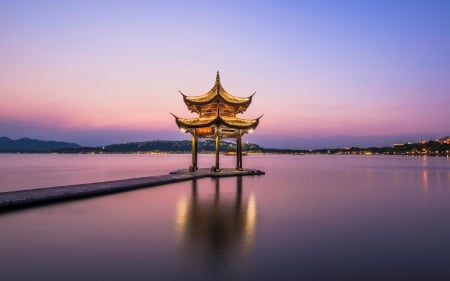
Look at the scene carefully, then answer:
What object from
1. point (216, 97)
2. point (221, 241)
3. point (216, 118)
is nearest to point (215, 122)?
point (216, 118)

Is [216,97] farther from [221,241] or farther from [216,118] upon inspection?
[221,241]

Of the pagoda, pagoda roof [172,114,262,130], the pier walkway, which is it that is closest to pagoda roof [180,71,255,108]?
the pagoda

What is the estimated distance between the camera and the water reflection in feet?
24.3

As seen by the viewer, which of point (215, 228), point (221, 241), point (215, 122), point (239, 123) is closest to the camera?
point (221, 241)

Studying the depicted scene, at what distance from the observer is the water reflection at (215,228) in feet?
24.3

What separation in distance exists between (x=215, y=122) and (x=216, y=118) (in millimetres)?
349

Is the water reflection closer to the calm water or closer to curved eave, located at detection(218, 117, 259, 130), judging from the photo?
the calm water

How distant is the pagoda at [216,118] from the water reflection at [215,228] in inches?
470

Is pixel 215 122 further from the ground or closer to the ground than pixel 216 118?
closer to the ground

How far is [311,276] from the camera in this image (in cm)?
634

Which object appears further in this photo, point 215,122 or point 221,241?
point 215,122

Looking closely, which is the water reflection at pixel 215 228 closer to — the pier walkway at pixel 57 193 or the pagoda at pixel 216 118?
the pier walkway at pixel 57 193

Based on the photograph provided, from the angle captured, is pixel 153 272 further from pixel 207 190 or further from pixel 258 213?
pixel 207 190

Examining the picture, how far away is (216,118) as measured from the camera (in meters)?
27.5
